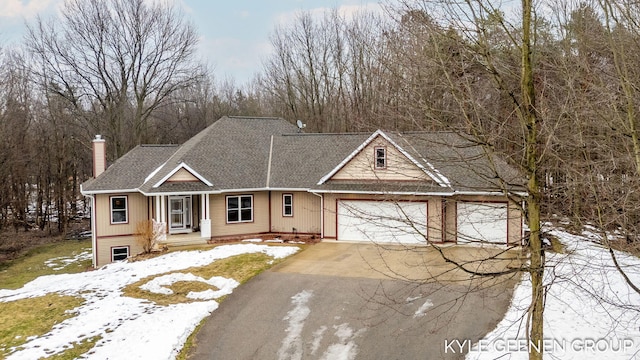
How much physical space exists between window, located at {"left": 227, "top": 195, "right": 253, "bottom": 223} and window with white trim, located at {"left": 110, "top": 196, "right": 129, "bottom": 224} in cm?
478

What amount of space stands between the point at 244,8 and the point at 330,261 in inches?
816

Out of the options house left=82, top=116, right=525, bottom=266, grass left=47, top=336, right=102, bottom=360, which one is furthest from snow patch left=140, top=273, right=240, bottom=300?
house left=82, top=116, right=525, bottom=266

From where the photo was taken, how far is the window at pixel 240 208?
20.6 meters

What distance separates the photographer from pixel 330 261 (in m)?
15.8

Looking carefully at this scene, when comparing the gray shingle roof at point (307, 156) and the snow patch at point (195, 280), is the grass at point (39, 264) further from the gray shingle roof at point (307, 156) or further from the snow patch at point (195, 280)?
the gray shingle roof at point (307, 156)

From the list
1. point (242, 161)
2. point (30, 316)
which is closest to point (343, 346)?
point (30, 316)

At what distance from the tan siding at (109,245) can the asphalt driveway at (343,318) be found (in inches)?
374

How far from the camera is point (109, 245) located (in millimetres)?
20688

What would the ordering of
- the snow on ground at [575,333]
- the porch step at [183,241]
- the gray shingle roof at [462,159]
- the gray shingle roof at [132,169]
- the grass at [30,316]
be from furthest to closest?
the gray shingle roof at [132,169] → the porch step at [183,241] → the grass at [30,316] → the snow on ground at [575,333] → the gray shingle roof at [462,159]

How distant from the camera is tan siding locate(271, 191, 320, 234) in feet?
66.9

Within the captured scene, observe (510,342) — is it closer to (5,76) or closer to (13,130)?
(13,130)

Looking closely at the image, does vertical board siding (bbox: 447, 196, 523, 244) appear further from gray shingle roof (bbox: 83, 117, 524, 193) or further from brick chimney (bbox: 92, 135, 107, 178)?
brick chimney (bbox: 92, 135, 107, 178)

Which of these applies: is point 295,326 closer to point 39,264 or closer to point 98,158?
point 98,158

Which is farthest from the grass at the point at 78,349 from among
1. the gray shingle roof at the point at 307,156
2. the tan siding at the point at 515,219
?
the gray shingle roof at the point at 307,156
